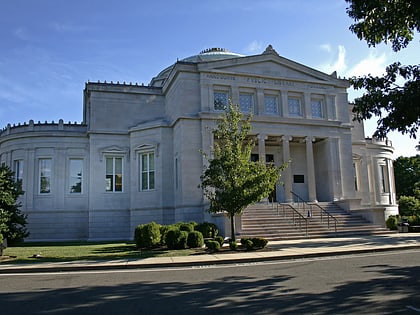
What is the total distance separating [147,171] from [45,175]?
7951 millimetres

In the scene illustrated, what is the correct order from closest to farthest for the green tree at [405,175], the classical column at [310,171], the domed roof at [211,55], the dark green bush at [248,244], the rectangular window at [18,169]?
the dark green bush at [248,244] → the classical column at [310,171] → the rectangular window at [18,169] → the domed roof at [211,55] → the green tree at [405,175]

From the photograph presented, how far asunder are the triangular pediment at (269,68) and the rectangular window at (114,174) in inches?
394

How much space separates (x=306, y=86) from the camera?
31.7 m

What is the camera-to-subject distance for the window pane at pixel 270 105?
30.8 meters

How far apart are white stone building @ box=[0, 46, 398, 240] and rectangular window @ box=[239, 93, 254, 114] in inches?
3.1

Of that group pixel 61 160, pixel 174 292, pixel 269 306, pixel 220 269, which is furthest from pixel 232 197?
pixel 61 160

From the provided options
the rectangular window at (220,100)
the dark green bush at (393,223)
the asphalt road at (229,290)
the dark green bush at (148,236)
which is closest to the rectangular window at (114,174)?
the rectangular window at (220,100)

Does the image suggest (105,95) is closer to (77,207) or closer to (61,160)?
(61,160)

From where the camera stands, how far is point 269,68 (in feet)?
102

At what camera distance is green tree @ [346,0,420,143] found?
9.32 meters

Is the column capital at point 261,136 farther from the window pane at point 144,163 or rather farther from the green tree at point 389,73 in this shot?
the green tree at point 389,73

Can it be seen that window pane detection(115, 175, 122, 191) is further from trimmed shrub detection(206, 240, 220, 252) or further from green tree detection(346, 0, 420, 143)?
green tree detection(346, 0, 420, 143)

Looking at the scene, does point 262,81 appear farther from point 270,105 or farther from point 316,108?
point 316,108

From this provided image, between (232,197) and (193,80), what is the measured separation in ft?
44.8
